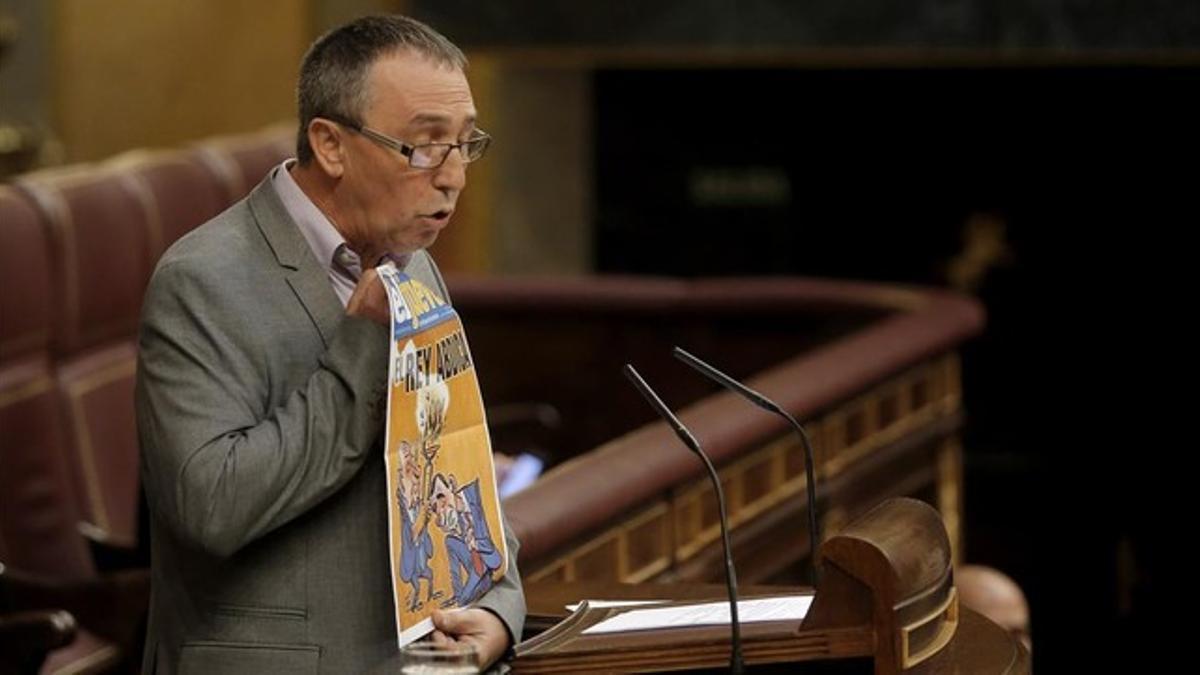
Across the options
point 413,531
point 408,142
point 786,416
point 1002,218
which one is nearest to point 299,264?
point 408,142

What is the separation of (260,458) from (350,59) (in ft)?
1.39

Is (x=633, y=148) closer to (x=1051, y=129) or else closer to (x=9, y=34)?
(x=1051, y=129)

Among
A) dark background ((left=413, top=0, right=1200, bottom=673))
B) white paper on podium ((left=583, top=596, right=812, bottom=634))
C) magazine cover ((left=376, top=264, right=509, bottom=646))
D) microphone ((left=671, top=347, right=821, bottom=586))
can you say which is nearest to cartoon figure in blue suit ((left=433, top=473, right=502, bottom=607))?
magazine cover ((left=376, top=264, right=509, bottom=646))

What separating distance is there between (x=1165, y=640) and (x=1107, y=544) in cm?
57

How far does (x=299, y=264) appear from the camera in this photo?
2607 millimetres

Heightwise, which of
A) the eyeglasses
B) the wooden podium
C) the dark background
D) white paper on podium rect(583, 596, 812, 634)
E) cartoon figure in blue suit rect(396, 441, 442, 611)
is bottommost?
the dark background

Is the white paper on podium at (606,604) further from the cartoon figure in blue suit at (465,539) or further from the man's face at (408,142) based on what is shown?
the man's face at (408,142)

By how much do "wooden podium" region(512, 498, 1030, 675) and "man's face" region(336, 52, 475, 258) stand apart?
0.46 m

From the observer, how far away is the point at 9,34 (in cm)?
819

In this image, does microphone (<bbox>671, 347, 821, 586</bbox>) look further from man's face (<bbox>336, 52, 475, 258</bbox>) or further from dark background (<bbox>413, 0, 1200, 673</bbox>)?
dark background (<bbox>413, 0, 1200, 673</bbox>)

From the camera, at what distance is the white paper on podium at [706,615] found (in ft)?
8.95

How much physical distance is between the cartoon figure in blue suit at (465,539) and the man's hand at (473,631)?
24 mm

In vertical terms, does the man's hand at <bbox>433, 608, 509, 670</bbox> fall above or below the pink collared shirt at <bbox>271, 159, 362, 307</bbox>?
below

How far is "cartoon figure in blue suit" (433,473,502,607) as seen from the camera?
2.62 meters
